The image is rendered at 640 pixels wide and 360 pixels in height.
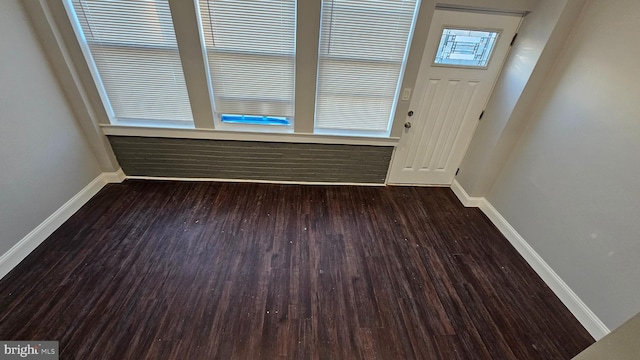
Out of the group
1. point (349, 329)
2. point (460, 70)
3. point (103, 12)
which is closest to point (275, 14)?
point (103, 12)

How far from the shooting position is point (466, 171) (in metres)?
2.94

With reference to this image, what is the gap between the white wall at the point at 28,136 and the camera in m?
1.81

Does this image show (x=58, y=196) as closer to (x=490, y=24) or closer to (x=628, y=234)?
(x=490, y=24)

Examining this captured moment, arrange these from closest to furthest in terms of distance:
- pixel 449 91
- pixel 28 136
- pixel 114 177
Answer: pixel 28 136 → pixel 449 91 → pixel 114 177

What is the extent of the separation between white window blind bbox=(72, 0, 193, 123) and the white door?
7.59ft

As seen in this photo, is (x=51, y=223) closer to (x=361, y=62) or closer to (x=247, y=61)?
(x=247, y=61)

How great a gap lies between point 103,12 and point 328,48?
6.01 feet

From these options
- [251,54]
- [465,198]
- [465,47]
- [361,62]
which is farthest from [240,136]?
[465,198]

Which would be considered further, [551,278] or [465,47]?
[465,47]

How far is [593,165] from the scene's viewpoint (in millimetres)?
1848

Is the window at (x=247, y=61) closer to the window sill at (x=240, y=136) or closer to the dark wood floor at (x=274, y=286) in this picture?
the window sill at (x=240, y=136)
